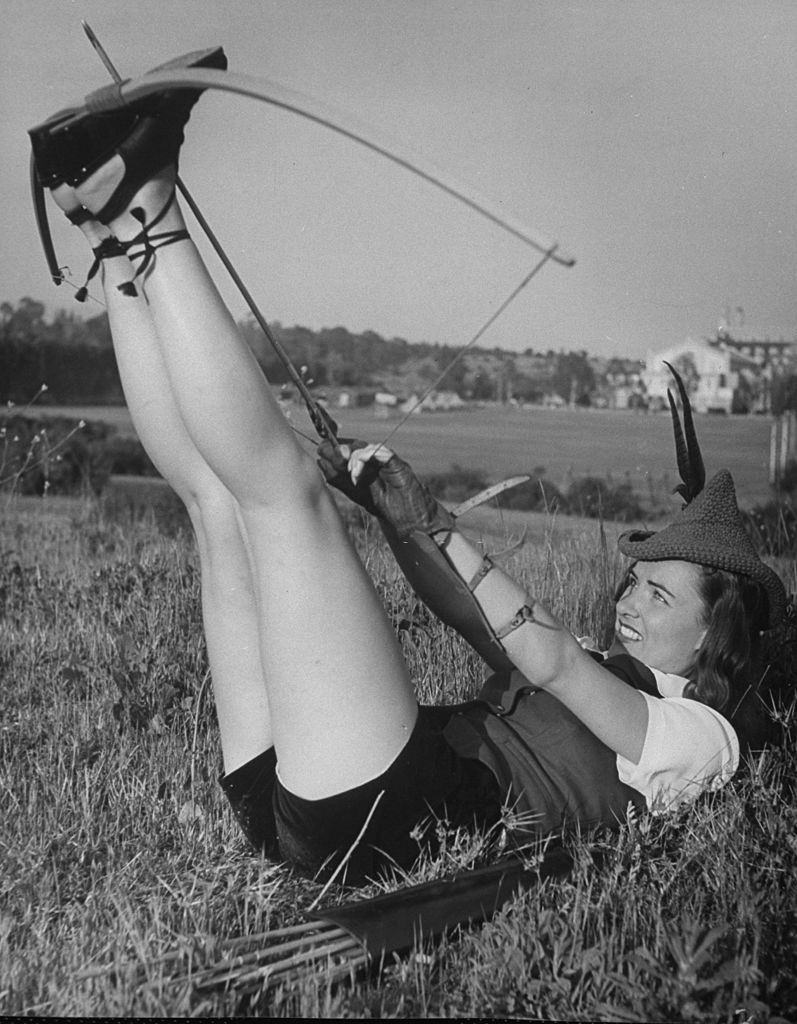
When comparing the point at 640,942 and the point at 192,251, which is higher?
the point at 192,251

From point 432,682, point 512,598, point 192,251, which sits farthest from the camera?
point 432,682

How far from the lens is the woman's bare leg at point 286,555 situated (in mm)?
2008

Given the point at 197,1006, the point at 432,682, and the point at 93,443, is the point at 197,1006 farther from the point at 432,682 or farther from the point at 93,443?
the point at 93,443

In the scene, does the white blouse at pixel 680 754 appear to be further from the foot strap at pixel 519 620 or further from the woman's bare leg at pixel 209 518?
the woman's bare leg at pixel 209 518

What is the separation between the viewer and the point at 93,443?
1134 centimetres

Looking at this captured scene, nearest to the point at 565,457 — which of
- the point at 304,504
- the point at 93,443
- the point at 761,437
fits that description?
the point at 761,437

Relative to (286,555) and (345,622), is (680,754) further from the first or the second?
(286,555)

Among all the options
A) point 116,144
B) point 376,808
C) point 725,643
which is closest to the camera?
point 116,144

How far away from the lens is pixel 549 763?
8.16ft

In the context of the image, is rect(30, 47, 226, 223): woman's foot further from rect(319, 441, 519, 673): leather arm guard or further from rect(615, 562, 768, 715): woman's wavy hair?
rect(615, 562, 768, 715): woman's wavy hair

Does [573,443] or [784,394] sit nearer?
[784,394]

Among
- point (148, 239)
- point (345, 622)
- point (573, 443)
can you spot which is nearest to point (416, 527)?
point (345, 622)

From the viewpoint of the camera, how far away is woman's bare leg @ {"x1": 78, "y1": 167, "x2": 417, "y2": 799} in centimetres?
201

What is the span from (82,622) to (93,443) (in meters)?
7.36
